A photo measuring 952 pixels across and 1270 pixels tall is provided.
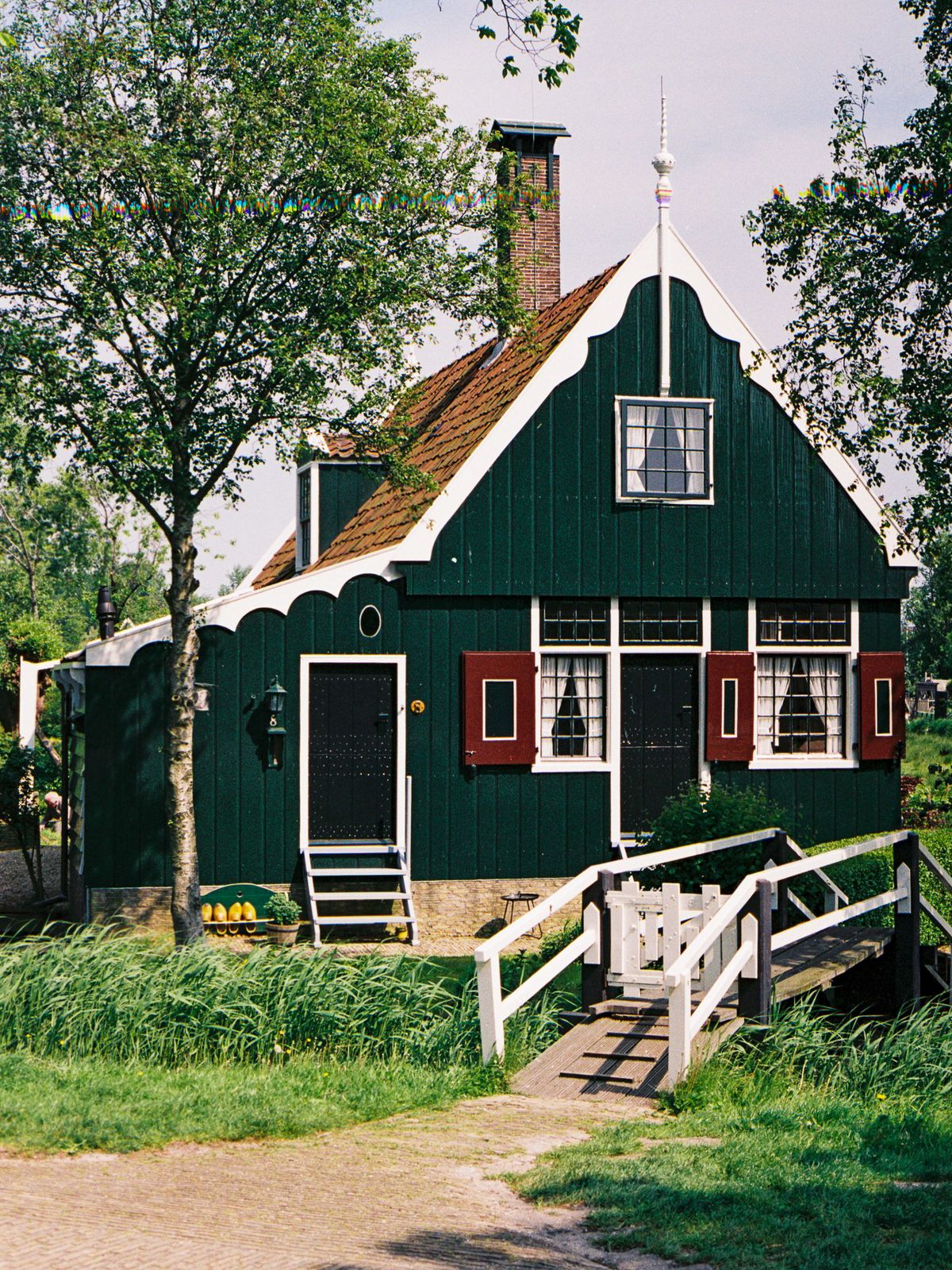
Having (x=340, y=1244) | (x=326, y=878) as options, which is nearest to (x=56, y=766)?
(x=326, y=878)

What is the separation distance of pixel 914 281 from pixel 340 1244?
370 inches

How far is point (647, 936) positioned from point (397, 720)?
6.49 meters

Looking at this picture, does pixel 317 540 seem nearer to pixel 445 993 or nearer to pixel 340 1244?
pixel 445 993

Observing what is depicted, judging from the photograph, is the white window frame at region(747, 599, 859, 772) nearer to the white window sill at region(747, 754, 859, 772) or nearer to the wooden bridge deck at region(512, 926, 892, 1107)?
the white window sill at region(747, 754, 859, 772)

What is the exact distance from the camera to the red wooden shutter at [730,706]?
17.7 m

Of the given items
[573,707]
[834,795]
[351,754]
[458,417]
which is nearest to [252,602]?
[351,754]

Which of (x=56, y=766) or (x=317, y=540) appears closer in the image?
(x=317, y=540)

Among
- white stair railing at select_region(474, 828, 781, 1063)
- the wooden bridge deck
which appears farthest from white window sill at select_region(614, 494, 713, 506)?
the wooden bridge deck

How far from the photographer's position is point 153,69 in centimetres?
1370

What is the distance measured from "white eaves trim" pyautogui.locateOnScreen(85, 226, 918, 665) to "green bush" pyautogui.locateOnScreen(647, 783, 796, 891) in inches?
150

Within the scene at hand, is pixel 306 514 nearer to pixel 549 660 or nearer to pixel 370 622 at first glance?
pixel 370 622

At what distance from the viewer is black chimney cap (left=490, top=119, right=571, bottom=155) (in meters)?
20.3

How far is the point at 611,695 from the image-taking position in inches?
692

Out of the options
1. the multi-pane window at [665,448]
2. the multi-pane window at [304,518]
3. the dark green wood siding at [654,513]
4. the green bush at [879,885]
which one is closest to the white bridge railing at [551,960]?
the green bush at [879,885]
